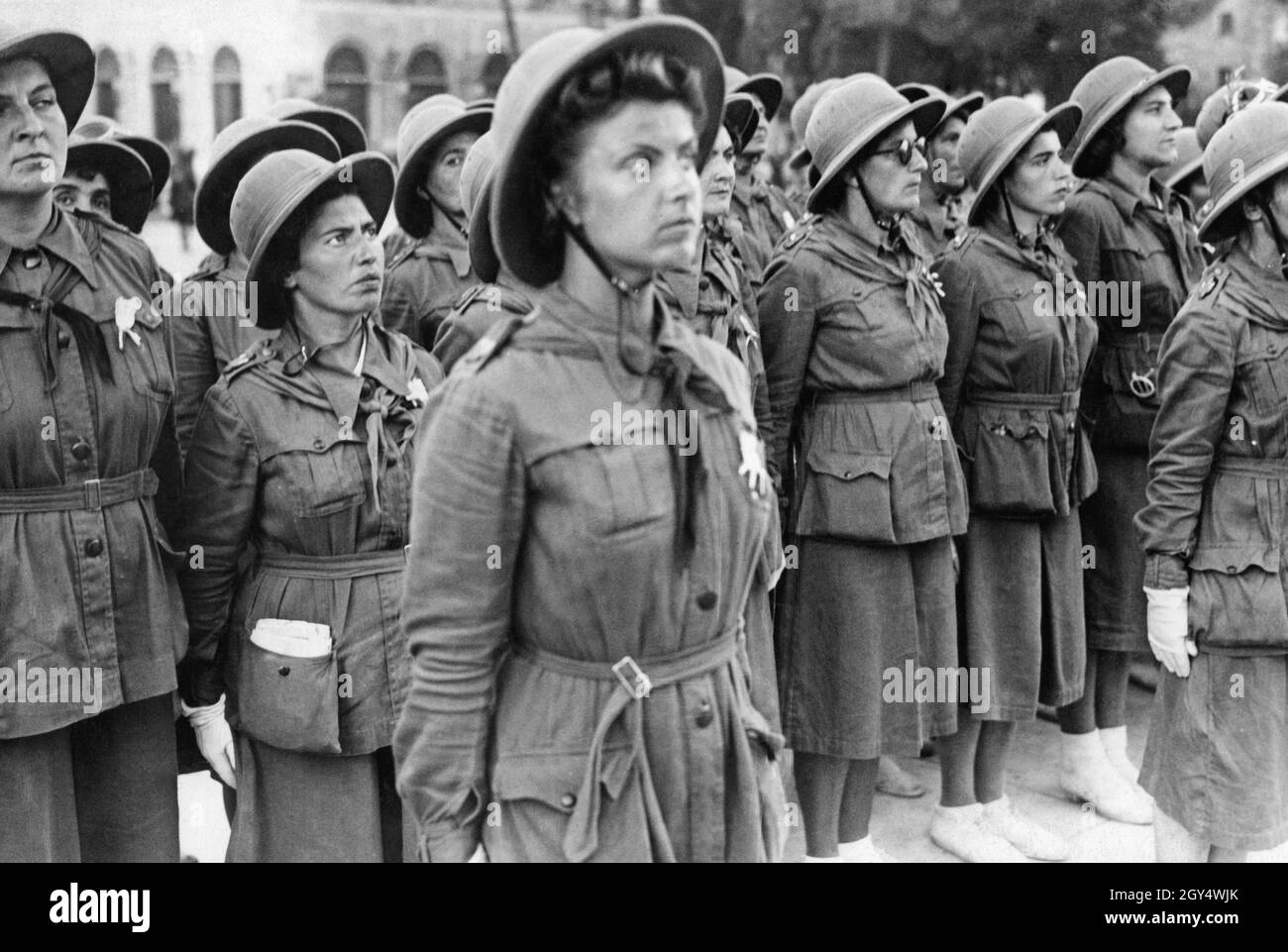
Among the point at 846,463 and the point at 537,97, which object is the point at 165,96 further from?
the point at 537,97

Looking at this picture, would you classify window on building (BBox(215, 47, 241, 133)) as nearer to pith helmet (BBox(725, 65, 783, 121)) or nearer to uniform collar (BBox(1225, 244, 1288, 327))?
pith helmet (BBox(725, 65, 783, 121))

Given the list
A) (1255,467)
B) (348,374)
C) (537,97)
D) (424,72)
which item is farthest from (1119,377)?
(424,72)

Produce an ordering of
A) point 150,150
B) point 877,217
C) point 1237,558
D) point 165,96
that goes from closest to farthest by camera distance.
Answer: point 1237,558 < point 877,217 < point 150,150 < point 165,96

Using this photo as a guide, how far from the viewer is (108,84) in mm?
23688

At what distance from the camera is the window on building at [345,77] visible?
90.4 feet

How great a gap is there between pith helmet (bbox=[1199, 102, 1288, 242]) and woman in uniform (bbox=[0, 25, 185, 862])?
2.97 metres

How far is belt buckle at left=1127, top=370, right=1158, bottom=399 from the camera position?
228 inches

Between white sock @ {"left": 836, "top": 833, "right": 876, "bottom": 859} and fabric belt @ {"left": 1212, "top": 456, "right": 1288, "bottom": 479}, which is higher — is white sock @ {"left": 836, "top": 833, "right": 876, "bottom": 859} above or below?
below

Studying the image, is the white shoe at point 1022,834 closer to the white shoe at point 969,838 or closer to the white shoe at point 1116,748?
the white shoe at point 969,838

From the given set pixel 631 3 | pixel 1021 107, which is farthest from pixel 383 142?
pixel 1021 107

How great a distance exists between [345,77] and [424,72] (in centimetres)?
190

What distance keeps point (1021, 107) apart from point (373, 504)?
3062 mm

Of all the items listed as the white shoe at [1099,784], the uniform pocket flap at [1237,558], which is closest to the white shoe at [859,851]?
the white shoe at [1099,784]

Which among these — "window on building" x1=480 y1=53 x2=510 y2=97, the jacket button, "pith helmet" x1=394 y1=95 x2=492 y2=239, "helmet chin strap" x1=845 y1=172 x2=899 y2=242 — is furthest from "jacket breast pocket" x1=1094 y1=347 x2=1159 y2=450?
"window on building" x1=480 y1=53 x2=510 y2=97
